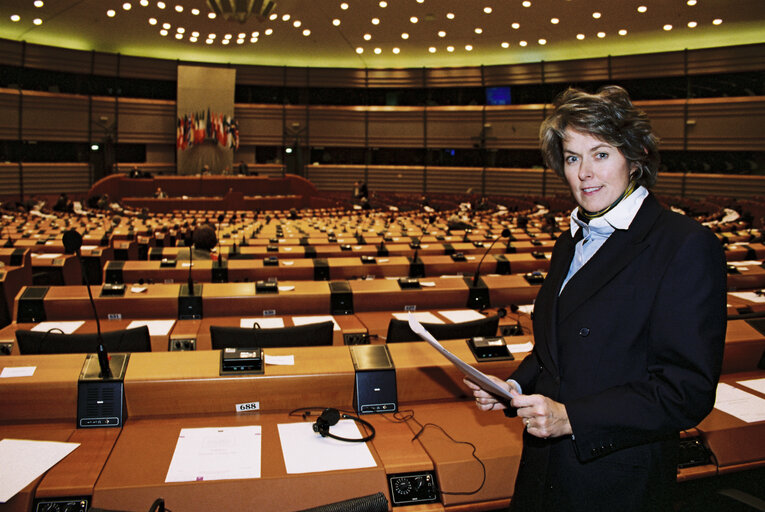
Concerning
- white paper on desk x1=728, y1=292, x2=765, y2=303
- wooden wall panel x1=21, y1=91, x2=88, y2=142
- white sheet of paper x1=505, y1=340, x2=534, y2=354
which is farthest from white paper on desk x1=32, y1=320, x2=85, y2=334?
wooden wall panel x1=21, y1=91, x2=88, y2=142

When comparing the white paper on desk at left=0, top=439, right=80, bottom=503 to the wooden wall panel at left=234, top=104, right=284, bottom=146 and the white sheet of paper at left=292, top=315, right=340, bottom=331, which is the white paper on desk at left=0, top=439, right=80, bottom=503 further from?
the wooden wall panel at left=234, top=104, right=284, bottom=146

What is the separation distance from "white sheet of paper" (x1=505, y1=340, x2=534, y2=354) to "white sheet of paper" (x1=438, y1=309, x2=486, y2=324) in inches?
49.2

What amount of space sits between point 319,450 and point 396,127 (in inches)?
960

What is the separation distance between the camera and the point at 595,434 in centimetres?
146

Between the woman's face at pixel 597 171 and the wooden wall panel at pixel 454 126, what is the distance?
2353 centimetres

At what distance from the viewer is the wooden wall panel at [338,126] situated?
83.4 feet

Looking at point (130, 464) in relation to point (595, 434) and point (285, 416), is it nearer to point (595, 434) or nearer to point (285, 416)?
point (285, 416)

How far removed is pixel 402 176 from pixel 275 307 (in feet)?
70.4

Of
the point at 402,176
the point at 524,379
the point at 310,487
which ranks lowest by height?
the point at 310,487

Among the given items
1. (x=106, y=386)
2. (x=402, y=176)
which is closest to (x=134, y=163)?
(x=402, y=176)

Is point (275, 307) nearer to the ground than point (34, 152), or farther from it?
nearer to the ground

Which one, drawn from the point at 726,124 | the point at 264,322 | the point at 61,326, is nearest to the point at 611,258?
the point at 264,322

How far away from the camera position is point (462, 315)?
14.4 ft

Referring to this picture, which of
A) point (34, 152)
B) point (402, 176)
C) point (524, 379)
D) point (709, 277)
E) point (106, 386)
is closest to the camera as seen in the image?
point (709, 277)
